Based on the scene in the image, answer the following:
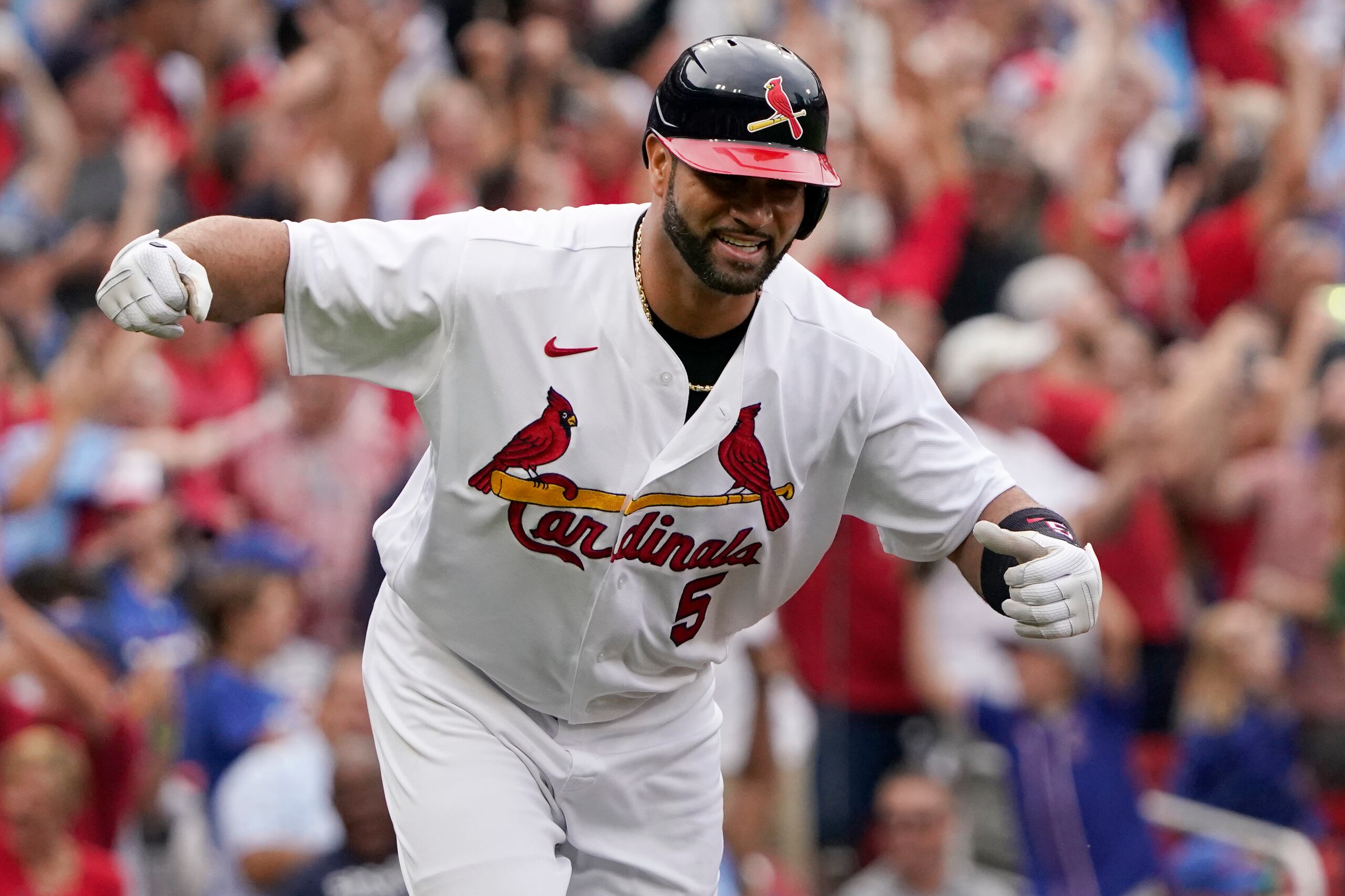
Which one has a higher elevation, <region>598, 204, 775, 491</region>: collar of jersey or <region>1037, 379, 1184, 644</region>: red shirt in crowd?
<region>598, 204, 775, 491</region>: collar of jersey

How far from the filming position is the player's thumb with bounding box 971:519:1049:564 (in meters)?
3.37

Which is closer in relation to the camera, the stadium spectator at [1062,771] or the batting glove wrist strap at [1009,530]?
the batting glove wrist strap at [1009,530]

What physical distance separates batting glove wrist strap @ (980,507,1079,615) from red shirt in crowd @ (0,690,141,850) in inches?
124

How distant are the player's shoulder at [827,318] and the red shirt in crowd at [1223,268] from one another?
5.17 meters

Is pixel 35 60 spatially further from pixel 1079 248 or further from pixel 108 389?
pixel 1079 248

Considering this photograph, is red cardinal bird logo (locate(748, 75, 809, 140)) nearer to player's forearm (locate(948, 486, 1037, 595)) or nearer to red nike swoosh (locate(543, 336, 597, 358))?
red nike swoosh (locate(543, 336, 597, 358))

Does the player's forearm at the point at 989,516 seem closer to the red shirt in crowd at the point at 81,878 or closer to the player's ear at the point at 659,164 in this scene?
the player's ear at the point at 659,164

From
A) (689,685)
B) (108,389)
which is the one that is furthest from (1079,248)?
(689,685)

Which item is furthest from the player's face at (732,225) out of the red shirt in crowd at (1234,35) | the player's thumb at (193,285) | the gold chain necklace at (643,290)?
the red shirt in crowd at (1234,35)

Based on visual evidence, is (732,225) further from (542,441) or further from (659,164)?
(542,441)

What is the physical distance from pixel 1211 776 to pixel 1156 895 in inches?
19.5

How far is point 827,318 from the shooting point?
3600 mm

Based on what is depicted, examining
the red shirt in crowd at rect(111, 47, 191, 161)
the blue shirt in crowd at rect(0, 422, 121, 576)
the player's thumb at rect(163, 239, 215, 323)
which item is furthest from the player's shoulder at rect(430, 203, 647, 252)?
the red shirt in crowd at rect(111, 47, 191, 161)

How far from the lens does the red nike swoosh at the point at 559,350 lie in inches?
136
